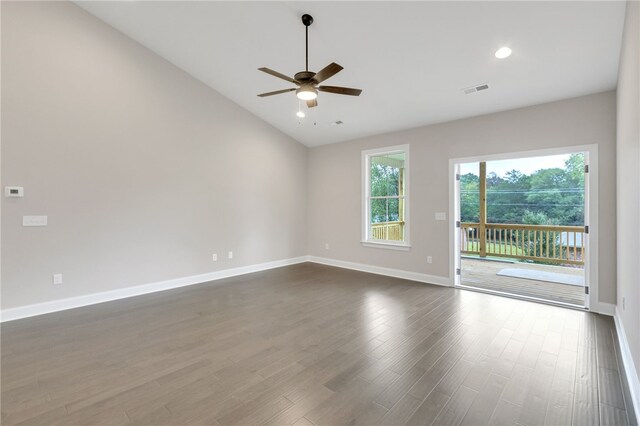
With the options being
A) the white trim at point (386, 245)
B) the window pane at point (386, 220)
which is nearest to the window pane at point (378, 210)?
the window pane at point (386, 220)

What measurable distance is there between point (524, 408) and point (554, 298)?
3165 mm

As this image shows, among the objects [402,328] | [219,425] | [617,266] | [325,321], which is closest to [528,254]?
[617,266]

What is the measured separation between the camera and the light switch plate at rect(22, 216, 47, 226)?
3613mm

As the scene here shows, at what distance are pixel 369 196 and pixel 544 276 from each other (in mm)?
3736

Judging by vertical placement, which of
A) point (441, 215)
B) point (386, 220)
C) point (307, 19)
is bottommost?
point (386, 220)

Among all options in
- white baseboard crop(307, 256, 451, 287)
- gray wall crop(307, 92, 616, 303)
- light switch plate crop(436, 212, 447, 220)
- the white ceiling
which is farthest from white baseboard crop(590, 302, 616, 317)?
the white ceiling

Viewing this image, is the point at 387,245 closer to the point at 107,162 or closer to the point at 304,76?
the point at 304,76

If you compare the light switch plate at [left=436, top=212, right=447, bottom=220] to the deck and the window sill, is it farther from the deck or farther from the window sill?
the deck

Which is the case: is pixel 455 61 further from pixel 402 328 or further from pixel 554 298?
pixel 554 298

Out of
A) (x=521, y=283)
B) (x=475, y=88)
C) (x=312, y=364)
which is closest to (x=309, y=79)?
(x=475, y=88)

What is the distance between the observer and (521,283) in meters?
5.23

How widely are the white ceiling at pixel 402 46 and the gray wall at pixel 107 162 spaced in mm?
553

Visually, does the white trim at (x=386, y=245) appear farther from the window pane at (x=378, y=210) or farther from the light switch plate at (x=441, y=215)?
the light switch plate at (x=441, y=215)

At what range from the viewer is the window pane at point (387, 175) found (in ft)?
20.1
